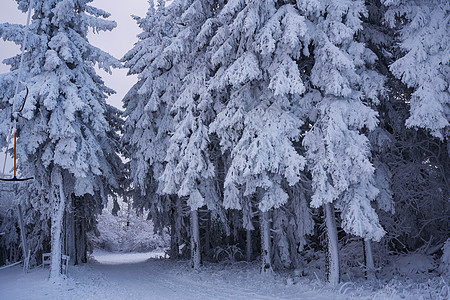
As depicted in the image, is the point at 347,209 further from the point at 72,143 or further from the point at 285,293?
the point at 72,143

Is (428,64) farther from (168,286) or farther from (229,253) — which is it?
(229,253)

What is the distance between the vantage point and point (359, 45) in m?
9.77

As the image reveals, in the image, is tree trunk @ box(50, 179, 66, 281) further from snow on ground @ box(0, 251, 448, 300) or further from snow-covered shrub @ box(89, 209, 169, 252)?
snow-covered shrub @ box(89, 209, 169, 252)

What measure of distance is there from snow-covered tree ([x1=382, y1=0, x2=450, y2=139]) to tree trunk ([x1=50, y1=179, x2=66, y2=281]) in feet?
42.1

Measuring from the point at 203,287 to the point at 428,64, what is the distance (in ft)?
31.3

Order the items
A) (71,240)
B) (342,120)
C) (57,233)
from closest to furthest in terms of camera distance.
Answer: (342,120) → (57,233) → (71,240)

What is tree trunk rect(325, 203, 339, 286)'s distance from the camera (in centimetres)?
1018

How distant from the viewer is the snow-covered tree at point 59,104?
1295 cm

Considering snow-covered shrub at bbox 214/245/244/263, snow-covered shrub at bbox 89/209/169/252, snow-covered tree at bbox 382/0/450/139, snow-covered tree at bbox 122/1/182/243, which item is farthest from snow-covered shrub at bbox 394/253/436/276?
snow-covered shrub at bbox 89/209/169/252

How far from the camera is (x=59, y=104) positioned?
1359cm

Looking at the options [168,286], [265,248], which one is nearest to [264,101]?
[265,248]

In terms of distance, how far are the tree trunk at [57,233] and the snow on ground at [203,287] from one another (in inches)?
22.7

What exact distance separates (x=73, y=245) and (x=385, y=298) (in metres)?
16.3

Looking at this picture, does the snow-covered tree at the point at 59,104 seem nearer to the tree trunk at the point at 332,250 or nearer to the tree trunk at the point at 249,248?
the tree trunk at the point at 249,248
